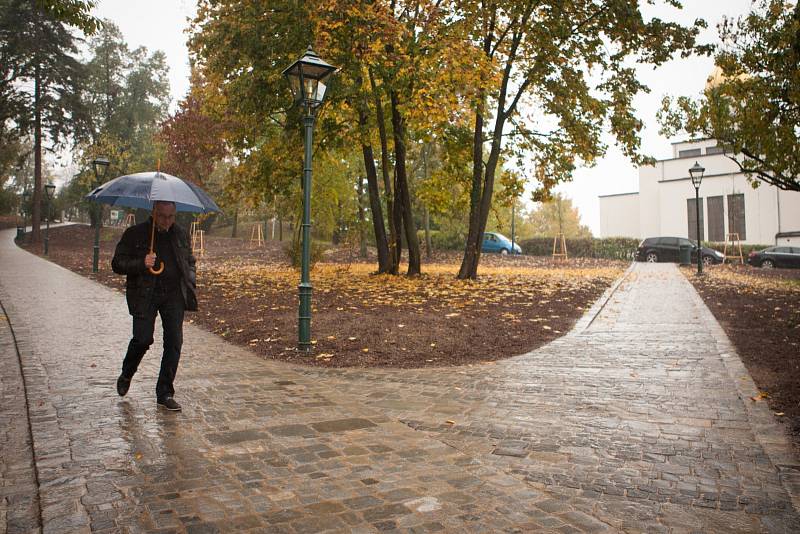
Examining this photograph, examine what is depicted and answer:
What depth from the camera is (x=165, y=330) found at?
17.7 ft

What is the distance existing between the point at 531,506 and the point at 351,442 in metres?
1.57

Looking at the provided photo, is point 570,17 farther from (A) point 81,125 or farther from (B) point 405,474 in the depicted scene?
(A) point 81,125

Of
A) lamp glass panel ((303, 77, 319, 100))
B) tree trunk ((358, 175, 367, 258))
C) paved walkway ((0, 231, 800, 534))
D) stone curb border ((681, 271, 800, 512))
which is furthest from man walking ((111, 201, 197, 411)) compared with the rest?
tree trunk ((358, 175, 367, 258))

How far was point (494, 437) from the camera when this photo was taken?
15.5 ft

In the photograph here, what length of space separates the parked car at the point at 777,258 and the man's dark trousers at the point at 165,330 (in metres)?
32.4

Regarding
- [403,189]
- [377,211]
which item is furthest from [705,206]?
[403,189]

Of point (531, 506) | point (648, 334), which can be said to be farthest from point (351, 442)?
point (648, 334)

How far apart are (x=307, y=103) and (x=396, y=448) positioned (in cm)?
541

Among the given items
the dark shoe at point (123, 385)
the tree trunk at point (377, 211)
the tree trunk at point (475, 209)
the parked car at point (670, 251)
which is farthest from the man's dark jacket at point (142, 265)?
the parked car at point (670, 251)

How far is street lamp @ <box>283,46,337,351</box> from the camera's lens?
26.2 feet

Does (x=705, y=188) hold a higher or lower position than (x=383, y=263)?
higher

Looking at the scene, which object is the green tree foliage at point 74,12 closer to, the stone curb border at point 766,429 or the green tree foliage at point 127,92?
the stone curb border at point 766,429

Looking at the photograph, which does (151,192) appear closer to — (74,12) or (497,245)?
(74,12)

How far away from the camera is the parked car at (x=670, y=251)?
32.5 meters
